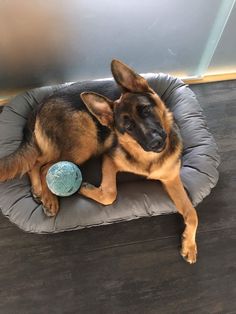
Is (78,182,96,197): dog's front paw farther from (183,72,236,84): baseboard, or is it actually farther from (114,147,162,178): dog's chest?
(183,72,236,84): baseboard

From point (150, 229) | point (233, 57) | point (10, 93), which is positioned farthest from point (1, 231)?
point (233, 57)

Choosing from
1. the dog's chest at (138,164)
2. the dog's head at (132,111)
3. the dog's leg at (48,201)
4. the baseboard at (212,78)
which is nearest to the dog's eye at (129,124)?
the dog's head at (132,111)

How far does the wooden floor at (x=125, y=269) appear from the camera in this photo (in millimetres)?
2027

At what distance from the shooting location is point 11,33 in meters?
2.54

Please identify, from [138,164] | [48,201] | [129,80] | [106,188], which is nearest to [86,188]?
[106,188]

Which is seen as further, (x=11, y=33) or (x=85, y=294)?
(x=11, y=33)

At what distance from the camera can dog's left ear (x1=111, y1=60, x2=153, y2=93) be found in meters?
1.71

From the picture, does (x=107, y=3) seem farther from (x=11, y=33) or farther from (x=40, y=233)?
(x=40, y=233)

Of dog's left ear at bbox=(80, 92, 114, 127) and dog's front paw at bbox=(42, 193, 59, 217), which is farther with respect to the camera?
dog's front paw at bbox=(42, 193, 59, 217)

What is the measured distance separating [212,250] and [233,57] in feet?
6.33

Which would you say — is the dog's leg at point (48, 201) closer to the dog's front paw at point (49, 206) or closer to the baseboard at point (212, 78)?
the dog's front paw at point (49, 206)

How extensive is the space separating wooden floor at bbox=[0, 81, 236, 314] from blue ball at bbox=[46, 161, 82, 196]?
0.42m

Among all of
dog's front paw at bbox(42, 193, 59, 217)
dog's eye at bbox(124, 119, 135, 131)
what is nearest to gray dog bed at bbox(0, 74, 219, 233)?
dog's front paw at bbox(42, 193, 59, 217)

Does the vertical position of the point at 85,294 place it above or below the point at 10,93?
below
